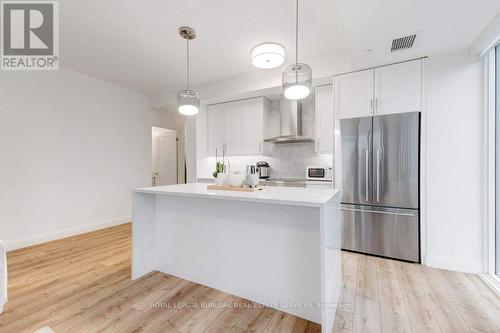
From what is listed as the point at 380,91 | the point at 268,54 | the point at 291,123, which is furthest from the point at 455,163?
the point at 268,54

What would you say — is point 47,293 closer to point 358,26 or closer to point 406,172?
point 358,26

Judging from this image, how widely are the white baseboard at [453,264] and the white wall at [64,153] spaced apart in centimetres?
501

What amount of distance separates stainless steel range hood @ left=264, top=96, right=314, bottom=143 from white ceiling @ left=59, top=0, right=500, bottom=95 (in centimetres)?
85

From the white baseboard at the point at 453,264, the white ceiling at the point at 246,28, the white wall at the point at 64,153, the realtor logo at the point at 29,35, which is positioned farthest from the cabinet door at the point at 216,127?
the white baseboard at the point at 453,264

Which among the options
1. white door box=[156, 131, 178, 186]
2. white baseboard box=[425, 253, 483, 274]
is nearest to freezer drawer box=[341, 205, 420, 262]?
white baseboard box=[425, 253, 483, 274]

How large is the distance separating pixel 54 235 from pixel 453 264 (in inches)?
214

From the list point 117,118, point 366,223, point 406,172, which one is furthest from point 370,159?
point 117,118

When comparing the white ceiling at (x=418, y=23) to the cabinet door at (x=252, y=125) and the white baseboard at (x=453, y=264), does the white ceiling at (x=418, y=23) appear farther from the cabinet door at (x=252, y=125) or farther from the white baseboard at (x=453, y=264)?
the white baseboard at (x=453, y=264)

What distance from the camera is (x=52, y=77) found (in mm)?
3525

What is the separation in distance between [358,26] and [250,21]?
1116mm

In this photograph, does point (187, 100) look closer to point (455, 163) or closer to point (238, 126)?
point (238, 126)

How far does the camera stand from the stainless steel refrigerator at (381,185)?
2699 mm

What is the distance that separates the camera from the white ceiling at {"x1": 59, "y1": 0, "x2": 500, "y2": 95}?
1.92 m

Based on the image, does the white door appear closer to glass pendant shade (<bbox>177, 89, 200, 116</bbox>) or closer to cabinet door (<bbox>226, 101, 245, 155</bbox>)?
cabinet door (<bbox>226, 101, 245, 155</bbox>)
